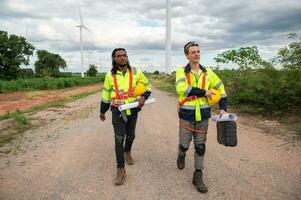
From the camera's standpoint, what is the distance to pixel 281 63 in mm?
10266

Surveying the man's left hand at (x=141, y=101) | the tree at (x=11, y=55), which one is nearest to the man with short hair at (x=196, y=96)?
the man's left hand at (x=141, y=101)

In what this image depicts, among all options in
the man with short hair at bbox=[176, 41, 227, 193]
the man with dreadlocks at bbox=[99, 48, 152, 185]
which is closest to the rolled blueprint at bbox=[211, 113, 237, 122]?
the man with short hair at bbox=[176, 41, 227, 193]

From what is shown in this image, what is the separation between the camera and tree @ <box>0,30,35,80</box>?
170ft

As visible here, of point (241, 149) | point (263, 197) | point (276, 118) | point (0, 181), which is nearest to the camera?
point (263, 197)

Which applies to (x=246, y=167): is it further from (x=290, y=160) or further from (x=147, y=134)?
(x=147, y=134)

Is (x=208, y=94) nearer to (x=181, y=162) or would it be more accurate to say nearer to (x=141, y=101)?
(x=141, y=101)

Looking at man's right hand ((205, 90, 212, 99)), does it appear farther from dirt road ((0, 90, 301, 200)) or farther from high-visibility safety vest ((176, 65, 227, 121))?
dirt road ((0, 90, 301, 200))

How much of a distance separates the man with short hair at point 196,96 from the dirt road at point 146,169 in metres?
0.51

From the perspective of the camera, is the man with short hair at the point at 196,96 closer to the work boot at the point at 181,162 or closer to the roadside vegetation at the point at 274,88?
the work boot at the point at 181,162

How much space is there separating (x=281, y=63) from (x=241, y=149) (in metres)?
4.89

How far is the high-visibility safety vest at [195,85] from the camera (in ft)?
14.3

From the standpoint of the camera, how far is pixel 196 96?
14.4ft

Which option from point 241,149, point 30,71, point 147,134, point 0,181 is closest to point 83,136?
point 147,134

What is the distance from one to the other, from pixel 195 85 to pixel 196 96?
0.50 feet
